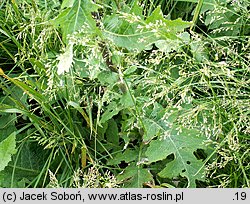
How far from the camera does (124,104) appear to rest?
1713 mm

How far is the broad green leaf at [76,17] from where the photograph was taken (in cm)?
150

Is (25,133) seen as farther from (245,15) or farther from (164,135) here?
(245,15)

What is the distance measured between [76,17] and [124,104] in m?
0.36

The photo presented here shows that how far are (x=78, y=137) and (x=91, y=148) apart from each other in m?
0.07

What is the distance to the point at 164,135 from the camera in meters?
1.76

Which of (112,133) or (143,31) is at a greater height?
(143,31)

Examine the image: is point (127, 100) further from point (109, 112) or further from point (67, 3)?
point (67, 3)

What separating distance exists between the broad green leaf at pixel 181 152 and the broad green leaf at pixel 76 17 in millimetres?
511

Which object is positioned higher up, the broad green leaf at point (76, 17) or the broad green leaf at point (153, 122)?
the broad green leaf at point (76, 17)

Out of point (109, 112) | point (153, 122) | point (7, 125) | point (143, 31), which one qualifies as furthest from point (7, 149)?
point (143, 31)

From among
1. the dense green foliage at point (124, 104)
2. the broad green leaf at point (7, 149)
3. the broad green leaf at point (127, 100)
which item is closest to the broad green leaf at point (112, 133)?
the dense green foliage at point (124, 104)

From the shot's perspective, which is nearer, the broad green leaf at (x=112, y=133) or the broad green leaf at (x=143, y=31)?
the broad green leaf at (x=143, y=31)

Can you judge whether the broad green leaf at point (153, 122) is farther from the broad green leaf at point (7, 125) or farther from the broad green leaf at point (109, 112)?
the broad green leaf at point (7, 125)

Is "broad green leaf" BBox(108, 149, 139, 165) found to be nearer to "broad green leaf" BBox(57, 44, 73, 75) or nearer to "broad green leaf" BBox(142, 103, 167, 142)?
"broad green leaf" BBox(142, 103, 167, 142)
